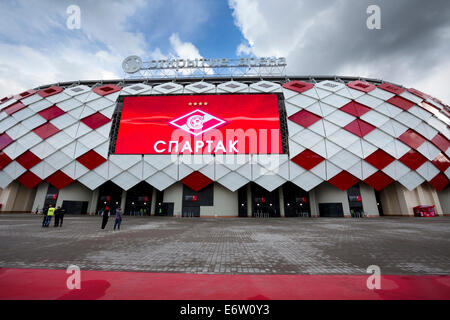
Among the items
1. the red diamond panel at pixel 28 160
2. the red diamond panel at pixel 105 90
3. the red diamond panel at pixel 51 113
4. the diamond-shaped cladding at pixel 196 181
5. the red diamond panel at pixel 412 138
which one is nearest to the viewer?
the diamond-shaped cladding at pixel 196 181

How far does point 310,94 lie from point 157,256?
30.4 metres

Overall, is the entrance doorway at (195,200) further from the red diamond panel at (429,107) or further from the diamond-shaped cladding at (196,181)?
the red diamond panel at (429,107)

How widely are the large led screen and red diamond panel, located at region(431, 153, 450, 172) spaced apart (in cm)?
2188

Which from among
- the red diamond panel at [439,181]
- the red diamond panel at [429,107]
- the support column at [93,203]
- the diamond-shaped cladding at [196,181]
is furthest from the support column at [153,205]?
the red diamond panel at [429,107]

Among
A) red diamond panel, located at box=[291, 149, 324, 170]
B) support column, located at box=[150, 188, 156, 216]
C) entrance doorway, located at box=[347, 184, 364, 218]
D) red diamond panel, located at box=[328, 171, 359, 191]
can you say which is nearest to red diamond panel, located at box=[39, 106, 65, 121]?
support column, located at box=[150, 188, 156, 216]

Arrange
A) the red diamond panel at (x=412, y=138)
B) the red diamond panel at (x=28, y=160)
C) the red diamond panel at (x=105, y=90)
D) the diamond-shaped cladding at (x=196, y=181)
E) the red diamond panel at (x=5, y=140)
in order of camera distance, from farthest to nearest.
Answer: the red diamond panel at (x=105, y=90)
the red diamond panel at (x=5, y=140)
the red diamond panel at (x=28, y=160)
the red diamond panel at (x=412, y=138)
the diamond-shaped cladding at (x=196, y=181)

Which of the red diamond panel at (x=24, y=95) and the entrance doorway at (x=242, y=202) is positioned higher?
the red diamond panel at (x=24, y=95)

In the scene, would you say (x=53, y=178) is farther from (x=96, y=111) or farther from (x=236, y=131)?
(x=236, y=131)

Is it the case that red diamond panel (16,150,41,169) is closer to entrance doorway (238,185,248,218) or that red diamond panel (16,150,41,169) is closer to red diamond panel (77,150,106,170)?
red diamond panel (77,150,106,170)

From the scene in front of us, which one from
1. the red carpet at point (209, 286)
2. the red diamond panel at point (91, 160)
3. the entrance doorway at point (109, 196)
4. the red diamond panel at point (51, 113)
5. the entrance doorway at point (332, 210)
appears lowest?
the red carpet at point (209, 286)

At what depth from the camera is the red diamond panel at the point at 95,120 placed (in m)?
26.4

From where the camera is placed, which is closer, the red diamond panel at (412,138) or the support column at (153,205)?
the red diamond panel at (412,138)

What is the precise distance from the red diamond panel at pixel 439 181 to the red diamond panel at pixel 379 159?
22.1 ft
